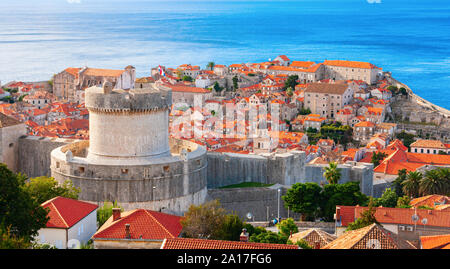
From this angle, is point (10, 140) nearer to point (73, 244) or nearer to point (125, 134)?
point (125, 134)

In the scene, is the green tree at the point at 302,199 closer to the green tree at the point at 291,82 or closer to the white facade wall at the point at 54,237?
the white facade wall at the point at 54,237

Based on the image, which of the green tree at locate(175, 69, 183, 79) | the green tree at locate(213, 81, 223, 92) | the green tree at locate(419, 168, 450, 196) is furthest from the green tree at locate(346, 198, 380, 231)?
the green tree at locate(175, 69, 183, 79)

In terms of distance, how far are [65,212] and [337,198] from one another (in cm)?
1004

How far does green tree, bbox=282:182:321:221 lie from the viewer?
75.1 feet

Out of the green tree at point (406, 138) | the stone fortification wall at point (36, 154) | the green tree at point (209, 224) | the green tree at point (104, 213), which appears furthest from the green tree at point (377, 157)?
the green tree at point (209, 224)

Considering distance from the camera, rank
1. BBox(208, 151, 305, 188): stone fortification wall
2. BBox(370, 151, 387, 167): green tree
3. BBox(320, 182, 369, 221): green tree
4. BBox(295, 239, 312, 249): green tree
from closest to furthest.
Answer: BBox(295, 239, 312, 249): green tree, BBox(320, 182, 369, 221): green tree, BBox(208, 151, 305, 188): stone fortification wall, BBox(370, 151, 387, 167): green tree

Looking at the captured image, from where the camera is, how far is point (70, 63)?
9931cm

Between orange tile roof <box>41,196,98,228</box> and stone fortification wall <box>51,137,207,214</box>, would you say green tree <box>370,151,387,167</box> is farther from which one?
orange tile roof <box>41,196,98,228</box>

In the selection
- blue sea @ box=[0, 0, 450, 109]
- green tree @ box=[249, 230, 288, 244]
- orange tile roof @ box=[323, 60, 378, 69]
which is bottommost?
green tree @ box=[249, 230, 288, 244]

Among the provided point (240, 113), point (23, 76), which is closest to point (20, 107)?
point (240, 113)

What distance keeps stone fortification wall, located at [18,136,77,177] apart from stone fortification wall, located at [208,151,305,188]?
5097 millimetres
